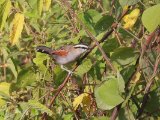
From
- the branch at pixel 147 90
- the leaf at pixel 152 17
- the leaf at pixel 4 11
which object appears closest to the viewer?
the leaf at pixel 152 17

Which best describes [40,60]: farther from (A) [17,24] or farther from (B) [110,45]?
(B) [110,45]

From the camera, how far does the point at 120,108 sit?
6.74ft

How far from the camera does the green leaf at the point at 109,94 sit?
75.4 inches

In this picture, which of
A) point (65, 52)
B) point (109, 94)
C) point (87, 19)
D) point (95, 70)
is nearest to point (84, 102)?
point (95, 70)

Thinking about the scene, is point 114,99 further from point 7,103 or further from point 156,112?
point 7,103

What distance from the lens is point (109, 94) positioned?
1923 millimetres

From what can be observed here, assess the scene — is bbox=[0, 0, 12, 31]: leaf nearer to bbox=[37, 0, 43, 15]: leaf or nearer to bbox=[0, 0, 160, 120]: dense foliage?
bbox=[0, 0, 160, 120]: dense foliage

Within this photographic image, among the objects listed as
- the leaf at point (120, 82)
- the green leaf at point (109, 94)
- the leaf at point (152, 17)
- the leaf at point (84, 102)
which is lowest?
the leaf at point (84, 102)

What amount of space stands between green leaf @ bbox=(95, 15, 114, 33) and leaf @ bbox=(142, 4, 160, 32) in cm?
46

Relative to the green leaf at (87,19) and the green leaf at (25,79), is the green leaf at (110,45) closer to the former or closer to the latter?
the green leaf at (87,19)

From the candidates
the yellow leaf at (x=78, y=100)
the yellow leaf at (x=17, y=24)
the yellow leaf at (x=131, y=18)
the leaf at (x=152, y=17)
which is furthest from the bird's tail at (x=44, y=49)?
the leaf at (x=152, y=17)

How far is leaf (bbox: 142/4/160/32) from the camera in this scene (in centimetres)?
173

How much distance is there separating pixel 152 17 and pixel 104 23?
1.75 ft

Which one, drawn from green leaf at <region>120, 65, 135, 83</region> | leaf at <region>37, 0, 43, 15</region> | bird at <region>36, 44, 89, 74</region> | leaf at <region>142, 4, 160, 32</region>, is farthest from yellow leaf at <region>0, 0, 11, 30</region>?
leaf at <region>142, 4, 160, 32</region>
